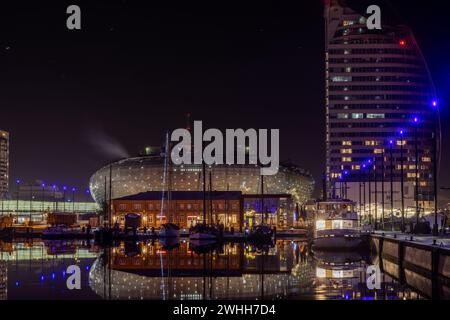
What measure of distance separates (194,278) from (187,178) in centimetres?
13915

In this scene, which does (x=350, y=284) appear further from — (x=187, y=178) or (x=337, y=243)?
(x=187, y=178)

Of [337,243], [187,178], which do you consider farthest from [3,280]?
[187,178]

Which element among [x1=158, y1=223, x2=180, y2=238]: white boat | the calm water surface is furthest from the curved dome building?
the calm water surface

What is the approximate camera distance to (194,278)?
4281 cm

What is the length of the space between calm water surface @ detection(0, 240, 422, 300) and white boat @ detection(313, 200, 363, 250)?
702 centimetres

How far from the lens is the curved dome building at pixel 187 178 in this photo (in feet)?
597

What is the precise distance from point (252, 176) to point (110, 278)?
14130 centimetres

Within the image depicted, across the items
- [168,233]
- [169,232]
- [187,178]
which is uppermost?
[187,178]

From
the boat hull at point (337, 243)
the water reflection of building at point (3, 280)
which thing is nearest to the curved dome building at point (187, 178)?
the boat hull at point (337, 243)

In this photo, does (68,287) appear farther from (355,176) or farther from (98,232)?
(355,176)

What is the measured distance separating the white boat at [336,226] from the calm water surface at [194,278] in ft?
23.0

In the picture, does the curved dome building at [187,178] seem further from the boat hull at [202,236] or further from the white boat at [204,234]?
the boat hull at [202,236]

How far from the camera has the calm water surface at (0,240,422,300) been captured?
114ft
